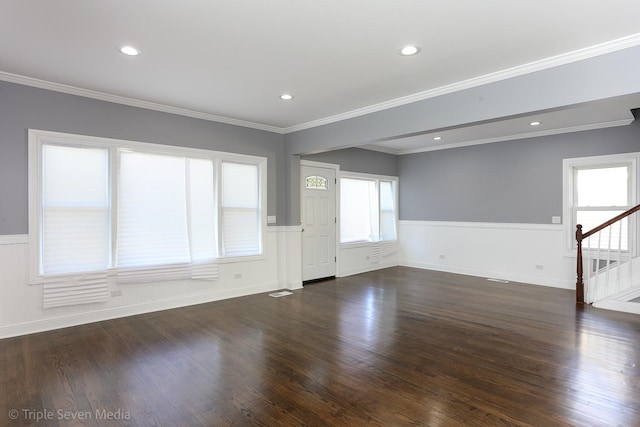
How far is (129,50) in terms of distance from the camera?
3.02m

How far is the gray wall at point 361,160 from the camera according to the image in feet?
22.2

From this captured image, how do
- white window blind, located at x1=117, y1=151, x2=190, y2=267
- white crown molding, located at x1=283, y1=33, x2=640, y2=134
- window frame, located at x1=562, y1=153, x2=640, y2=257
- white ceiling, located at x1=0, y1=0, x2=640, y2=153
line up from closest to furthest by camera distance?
white ceiling, located at x1=0, y1=0, x2=640, y2=153
white crown molding, located at x1=283, y1=33, x2=640, y2=134
white window blind, located at x1=117, y1=151, x2=190, y2=267
window frame, located at x1=562, y1=153, x2=640, y2=257

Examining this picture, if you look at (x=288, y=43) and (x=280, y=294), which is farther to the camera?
(x=280, y=294)

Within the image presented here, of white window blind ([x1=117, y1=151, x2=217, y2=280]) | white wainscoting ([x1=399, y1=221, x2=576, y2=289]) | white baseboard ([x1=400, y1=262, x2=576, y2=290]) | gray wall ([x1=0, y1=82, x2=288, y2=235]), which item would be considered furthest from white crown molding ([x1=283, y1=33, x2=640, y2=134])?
white baseboard ([x1=400, y1=262, x2=576, y2=290])

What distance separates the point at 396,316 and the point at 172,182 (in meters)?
3.49

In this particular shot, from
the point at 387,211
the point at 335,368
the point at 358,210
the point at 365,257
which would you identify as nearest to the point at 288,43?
the point at 335,368

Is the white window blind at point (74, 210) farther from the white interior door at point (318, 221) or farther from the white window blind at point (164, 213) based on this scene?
the white interior door at point (318, 221)

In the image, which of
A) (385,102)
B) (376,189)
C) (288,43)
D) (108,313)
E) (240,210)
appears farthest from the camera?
(376,189)

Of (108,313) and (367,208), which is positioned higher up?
(367,208)

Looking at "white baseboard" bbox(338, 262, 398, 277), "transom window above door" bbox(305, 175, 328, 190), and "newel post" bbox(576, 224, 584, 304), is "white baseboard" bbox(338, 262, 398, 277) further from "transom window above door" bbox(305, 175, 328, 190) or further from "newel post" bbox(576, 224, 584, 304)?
"newel post" bbox(576, 224, 584, 304)

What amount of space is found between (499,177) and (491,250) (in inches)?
56.2

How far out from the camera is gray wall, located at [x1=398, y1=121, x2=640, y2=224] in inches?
227

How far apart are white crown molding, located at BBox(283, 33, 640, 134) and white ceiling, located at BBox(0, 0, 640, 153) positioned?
2 centimetres

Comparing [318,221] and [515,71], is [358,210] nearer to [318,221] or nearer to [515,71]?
[318,221]
